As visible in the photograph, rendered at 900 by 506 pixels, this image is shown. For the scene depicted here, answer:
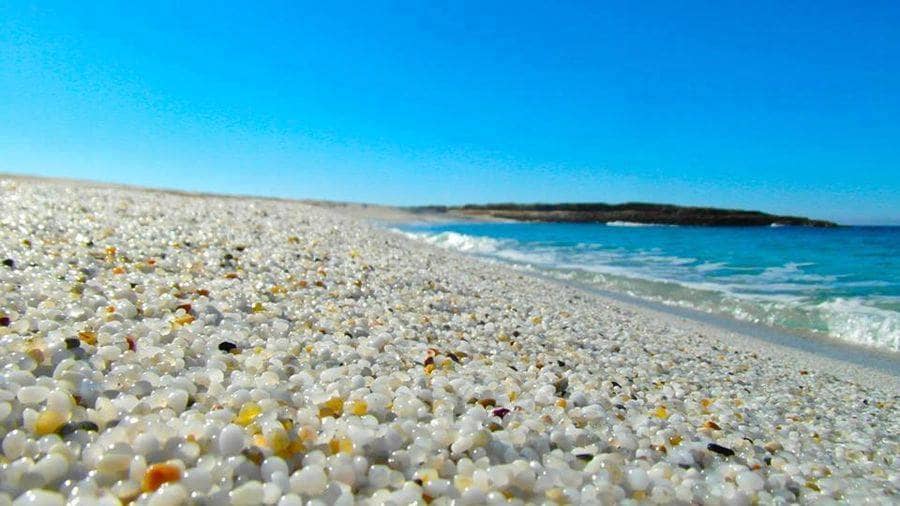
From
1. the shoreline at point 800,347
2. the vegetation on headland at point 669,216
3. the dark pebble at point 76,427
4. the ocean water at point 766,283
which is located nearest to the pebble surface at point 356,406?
the dark pebble at point 76,427

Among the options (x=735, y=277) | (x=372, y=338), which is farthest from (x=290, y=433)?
(x=735, y=277)

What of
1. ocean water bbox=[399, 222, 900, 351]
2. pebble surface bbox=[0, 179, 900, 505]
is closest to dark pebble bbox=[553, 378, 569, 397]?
pebble surface bbox=[0, 179, 900, 505]

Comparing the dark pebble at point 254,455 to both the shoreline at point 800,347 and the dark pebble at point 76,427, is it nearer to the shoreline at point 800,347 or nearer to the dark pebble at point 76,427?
the dark pebble at point 76,427

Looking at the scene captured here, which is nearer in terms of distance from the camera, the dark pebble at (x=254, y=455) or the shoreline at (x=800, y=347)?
the dark pebble at (x=254, y=455)

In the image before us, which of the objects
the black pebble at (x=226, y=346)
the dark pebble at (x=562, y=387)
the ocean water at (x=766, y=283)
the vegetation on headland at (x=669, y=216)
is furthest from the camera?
the vegetation on headland at (x=669, y=216)

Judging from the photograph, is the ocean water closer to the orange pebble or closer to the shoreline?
the shoreline

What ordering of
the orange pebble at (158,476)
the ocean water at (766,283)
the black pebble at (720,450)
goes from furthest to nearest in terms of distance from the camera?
the ocean water at (766,283), the black pebble at (720,450), the orange pebble at (158,476)

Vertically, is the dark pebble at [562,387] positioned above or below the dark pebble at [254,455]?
below
